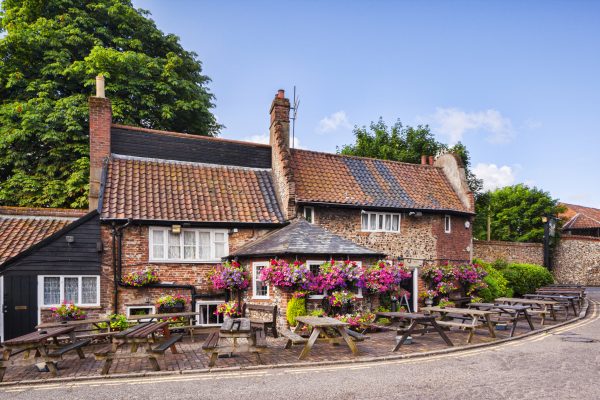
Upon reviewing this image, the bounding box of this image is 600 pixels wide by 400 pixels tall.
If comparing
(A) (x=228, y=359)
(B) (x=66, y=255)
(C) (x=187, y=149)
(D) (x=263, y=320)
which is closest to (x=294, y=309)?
(D) (x=263, y=320)

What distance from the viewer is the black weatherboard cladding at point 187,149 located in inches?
736

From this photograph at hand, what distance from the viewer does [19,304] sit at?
14.3 m

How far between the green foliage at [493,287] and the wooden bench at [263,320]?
13.0 m

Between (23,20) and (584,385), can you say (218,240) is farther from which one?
(23,20)

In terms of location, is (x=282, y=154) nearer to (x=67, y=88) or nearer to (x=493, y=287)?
(x=67, y=88)

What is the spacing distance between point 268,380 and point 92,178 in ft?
39.0

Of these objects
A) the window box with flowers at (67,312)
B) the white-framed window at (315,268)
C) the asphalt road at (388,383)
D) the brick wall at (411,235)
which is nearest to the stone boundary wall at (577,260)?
the brick wall at (411,235)

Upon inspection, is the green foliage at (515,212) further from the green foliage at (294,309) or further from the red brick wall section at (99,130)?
the red brick wall section at (99,130)

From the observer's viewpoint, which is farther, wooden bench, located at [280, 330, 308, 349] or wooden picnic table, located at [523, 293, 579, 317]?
wooden picnic table, located at [523, 293, 579, 317]

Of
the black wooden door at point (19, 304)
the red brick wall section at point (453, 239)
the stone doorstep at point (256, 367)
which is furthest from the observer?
the red brick wall section at point (453, 239)

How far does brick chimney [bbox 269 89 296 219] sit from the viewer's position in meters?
18.4

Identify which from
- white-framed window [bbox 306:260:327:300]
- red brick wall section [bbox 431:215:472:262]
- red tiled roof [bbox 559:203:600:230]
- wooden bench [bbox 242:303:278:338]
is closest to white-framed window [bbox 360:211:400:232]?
red brick wall section [bbox 431:215:472:262]

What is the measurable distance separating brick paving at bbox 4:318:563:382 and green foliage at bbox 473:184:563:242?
28793 millimetres

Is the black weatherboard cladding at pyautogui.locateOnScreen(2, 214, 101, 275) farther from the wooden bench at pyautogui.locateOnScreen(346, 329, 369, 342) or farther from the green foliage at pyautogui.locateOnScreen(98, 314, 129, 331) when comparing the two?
the wooden bench at pyautogui.locateOnScreen(346, 329, 369, 342)
